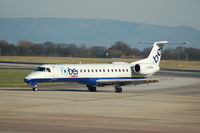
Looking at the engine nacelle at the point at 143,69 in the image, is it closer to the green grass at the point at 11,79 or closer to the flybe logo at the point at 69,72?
the flybe logo at the point at 69,72

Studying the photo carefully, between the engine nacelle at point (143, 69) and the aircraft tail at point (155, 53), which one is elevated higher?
the aircraft tail at point (155, 53)

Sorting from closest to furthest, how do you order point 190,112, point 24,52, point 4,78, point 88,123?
point 88,123
point 190,112
point 4,78
point 24,52

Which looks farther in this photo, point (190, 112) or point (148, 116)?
point (190, 112)

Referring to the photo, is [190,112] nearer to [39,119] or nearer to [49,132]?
[39,119]

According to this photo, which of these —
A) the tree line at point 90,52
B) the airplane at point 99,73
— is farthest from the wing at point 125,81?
the tree line at point 90,52

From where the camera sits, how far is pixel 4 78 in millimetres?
50750

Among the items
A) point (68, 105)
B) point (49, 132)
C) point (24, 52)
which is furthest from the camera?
point (24, 52)

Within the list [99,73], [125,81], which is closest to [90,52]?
[99,73]

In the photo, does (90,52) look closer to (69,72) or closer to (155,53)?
(155,53)

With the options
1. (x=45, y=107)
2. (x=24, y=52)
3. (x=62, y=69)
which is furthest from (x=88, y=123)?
(x=24, y=52)

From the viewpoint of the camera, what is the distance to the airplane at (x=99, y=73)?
3653cm

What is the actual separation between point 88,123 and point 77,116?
2.26 meters

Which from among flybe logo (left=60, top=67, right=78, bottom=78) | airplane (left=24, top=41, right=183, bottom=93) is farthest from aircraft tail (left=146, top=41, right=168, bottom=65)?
flybe logo (left=60, top=67, right=78, bottom=78)

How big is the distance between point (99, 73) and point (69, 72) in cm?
268
